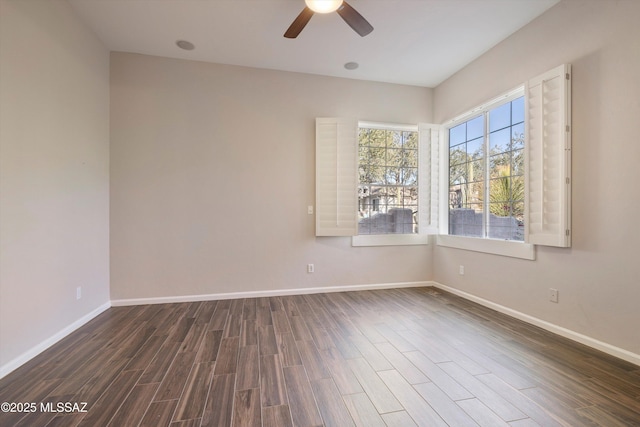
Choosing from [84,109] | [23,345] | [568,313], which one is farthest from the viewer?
[84,109]

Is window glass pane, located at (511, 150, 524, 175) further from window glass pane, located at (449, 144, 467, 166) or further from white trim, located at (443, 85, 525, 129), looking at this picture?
window glass pane, located at (449, 144, 467, 166)

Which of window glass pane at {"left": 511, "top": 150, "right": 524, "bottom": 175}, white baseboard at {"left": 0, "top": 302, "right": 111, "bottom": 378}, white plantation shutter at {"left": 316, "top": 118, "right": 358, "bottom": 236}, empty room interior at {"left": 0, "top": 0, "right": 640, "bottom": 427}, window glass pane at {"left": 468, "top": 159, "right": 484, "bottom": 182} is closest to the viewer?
empty room interior at {"left": 0, "top": 0, "right": 640, "bottom": 427}

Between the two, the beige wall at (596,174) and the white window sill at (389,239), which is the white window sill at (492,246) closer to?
the beige wall at (596,174)

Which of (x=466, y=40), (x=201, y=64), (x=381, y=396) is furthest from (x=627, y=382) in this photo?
(x=201, y=64)

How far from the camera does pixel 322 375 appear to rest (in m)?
1.88

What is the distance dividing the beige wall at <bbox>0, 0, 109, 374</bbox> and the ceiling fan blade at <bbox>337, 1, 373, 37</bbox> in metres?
2.44

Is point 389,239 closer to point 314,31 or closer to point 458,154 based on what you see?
point 458,154

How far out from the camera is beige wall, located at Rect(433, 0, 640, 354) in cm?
206

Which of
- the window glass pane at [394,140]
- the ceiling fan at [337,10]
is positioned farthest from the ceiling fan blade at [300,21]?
the window glass pane at [394,140]

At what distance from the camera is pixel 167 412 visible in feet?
5.01

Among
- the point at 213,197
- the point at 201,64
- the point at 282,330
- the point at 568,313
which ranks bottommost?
the point at 282,330

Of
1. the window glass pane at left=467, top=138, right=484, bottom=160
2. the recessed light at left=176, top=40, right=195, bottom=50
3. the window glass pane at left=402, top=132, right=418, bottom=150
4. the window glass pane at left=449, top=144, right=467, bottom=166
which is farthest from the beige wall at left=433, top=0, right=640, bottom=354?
the recessed light at left=176, top=40, right=195, bottom=50

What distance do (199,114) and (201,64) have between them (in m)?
0.66

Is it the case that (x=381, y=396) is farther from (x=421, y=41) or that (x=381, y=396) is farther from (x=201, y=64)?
(x=201, y=64)
